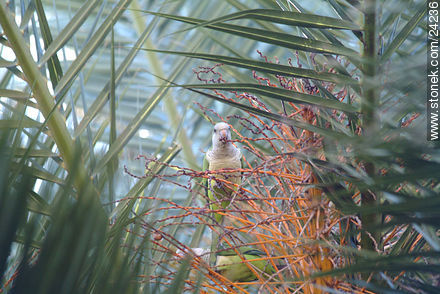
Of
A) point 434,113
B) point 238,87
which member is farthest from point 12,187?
point 434,113

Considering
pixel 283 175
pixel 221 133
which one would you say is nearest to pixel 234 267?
pixel 283 175

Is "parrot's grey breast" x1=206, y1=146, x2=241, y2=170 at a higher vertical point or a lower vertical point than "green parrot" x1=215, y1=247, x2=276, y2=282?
higher

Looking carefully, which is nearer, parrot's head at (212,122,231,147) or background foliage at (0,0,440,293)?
background foliage at (0,0,440,293)

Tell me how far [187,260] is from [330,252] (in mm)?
292

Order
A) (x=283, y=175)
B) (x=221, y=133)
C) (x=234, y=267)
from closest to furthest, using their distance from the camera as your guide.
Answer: (x=283, y=175)
(x=234, y=267)
(x=221, y=133)

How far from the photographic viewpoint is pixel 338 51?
562 mm

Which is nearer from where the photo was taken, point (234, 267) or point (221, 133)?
point (234, 267)

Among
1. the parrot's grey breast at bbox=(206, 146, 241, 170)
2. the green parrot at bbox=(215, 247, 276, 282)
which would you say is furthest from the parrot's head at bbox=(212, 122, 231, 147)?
the green parrot at bbox=(215, 247, 276, 282)

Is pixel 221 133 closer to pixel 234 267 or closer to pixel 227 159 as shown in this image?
pixel 227 159

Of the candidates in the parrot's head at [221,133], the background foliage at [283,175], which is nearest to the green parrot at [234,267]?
the background foliage at [283,175]

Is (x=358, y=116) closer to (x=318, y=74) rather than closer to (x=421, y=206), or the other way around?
(x=318, y=74)

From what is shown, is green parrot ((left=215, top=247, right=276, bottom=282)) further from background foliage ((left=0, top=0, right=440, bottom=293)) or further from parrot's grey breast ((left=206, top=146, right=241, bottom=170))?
parrot's grey breast ((left=206, top=146, right=241, bottom=170))

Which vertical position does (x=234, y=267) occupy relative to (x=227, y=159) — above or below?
below

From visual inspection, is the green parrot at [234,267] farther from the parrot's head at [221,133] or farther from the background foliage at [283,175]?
the parrot's head at [221,133]
